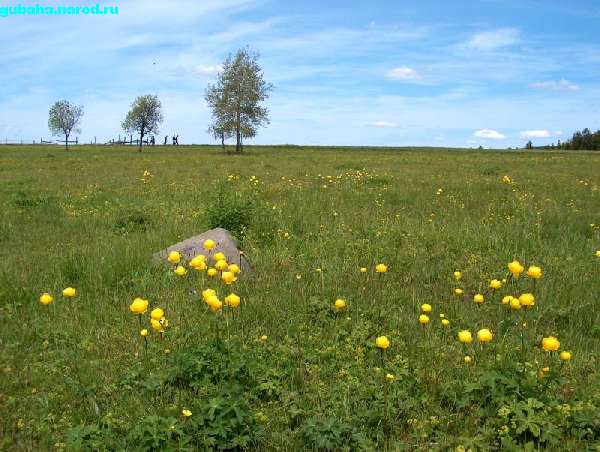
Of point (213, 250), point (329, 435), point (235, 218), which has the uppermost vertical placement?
point (235, 218)

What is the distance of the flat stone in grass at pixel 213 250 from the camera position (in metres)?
5.96

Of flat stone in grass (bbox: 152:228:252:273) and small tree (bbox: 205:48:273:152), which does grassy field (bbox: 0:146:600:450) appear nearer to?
flat stone in grass (bbox: 152:228:252:273)

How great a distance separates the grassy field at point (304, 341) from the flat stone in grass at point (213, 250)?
20 cm

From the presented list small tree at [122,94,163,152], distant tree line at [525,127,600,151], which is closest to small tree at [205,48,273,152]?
small tree at [122,94,163,152]

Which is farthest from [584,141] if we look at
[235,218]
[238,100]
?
[235,218]

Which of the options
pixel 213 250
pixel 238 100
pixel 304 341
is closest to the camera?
pixel 304 341

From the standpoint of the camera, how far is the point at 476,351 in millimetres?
3787

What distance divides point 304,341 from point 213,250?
2288 millimetres

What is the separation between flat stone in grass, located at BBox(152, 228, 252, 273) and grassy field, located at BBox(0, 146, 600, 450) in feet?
0.65

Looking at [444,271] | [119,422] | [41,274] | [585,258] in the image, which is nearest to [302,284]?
[444,271]

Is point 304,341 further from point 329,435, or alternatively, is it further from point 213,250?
point 213,250

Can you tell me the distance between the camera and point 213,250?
6.00 metres

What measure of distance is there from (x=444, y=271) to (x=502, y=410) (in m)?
3.09

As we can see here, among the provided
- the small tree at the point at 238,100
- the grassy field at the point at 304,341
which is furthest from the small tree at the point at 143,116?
the grassy field at the point at 304,341
